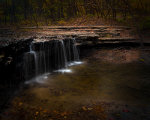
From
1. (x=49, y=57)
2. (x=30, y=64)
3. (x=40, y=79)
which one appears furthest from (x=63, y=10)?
(x=40, y=79)

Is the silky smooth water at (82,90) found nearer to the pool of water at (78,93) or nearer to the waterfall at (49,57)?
the pool of water at (78,93)

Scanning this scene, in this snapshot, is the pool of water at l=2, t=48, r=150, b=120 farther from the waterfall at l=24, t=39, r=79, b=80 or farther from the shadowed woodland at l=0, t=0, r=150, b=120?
the waterfall at l=24, t=39, r=79, b=80

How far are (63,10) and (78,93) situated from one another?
59.0 ft

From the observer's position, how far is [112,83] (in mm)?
6738

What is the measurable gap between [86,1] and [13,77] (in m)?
17.1

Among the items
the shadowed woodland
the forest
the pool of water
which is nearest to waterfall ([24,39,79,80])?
the shadowed woodland

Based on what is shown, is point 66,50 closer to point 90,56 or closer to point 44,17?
point 90,56

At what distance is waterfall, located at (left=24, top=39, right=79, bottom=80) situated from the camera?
760cm

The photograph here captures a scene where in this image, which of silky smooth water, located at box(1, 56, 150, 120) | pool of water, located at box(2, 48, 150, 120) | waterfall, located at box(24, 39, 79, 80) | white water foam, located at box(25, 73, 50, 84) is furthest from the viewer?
waterfall, located at box(24, 39, 79, 80)

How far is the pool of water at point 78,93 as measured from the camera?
459 cm

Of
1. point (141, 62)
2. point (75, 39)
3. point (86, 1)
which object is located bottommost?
point (141, 62)

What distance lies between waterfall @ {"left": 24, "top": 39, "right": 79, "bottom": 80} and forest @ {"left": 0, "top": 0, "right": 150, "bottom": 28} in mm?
9184

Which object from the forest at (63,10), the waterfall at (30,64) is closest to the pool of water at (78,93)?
the waterfall at (30,64)

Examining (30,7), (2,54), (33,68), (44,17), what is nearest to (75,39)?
(33,68)
